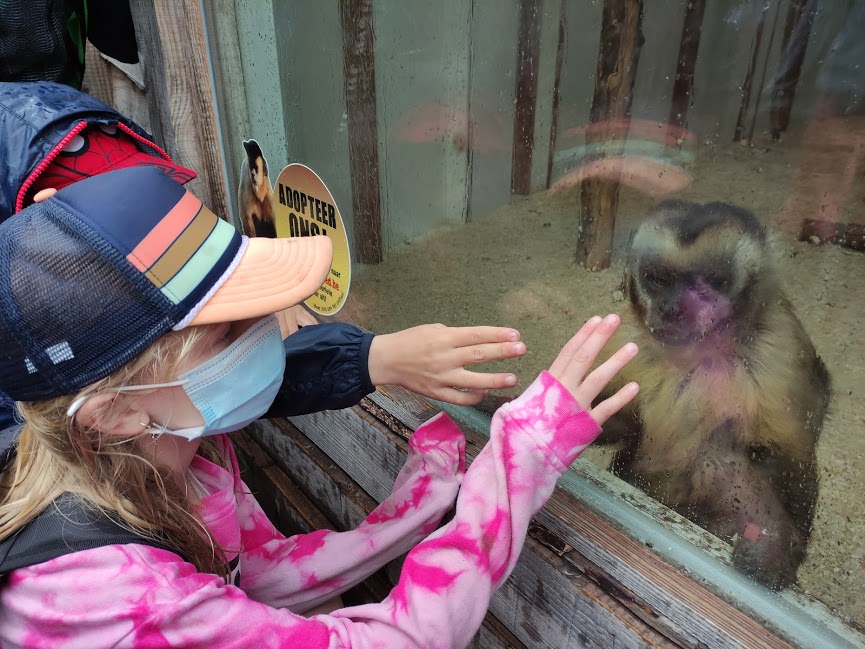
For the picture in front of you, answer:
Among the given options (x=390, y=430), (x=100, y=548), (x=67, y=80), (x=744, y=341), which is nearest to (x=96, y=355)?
(x=100, y=548)

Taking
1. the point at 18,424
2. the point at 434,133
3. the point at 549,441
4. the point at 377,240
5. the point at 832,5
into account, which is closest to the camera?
the point at 832,5

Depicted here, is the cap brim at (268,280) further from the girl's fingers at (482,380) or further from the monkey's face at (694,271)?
the monkey's face at (694,271)

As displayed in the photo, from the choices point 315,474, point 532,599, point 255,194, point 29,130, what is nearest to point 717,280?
point 532,599

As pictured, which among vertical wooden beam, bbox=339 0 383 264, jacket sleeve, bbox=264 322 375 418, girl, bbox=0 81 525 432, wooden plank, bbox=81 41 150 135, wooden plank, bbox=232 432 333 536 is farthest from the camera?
wooden plank, bbox=81 41 150 135

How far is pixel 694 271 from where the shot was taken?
0.86 meters

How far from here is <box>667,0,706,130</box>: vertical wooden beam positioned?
0.74 metres

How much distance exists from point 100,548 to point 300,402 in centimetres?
47

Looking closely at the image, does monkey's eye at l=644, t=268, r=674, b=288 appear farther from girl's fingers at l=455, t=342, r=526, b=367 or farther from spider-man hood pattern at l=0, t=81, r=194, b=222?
spider-man hood pattern at l=0, t=81, r=194, b=222

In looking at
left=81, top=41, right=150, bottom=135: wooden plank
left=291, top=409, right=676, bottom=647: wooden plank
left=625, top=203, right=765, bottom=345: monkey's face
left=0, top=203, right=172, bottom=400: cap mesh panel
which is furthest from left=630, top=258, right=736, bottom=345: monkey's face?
left=81, top=41, right=150, bottom=135: wooden plank

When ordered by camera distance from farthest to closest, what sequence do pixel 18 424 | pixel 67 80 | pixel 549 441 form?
1. pixel 67 80
2. pixel 18 424
3. pixel 549 441

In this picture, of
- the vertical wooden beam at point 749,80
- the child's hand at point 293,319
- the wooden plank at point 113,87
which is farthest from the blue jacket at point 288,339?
the wooden plank at point 113,87

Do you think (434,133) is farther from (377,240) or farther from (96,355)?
(96,355)

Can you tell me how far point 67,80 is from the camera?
1.72 meters

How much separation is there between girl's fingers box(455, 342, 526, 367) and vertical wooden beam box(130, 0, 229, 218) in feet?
4.18
